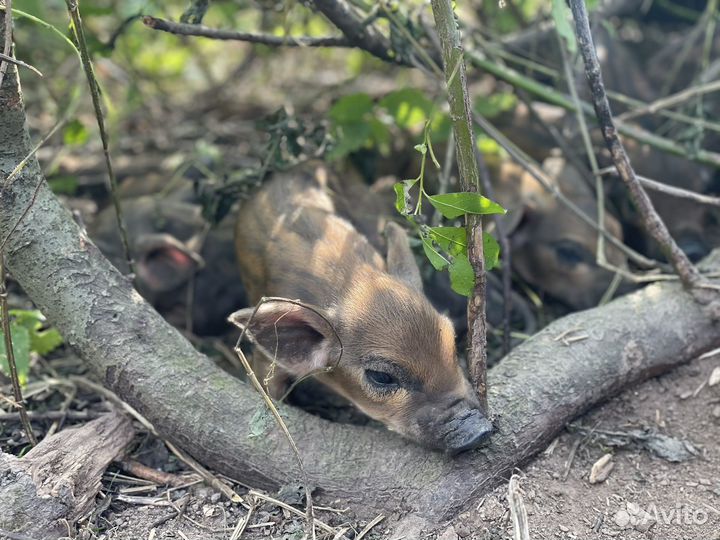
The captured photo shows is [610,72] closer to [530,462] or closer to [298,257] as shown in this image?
[298,257]

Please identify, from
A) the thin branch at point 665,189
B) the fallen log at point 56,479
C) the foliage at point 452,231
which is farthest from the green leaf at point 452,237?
the fallen log at point 56,479

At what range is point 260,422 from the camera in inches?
128

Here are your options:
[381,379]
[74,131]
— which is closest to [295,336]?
[381,379]

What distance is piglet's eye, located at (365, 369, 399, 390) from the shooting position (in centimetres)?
347

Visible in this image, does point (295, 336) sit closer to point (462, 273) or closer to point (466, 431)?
point (466, 431)

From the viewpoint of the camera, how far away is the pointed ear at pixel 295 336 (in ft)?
11.6

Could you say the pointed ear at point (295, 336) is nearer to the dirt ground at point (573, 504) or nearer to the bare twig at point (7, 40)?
the dirt ground at point (573, 504)

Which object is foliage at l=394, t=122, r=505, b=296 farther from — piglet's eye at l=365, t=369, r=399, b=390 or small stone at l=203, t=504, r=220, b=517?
small stone at l=203, t=504, r=220, b=517

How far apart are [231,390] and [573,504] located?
1391mm

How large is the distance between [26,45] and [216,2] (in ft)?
4.81

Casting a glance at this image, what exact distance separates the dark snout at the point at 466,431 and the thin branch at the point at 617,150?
1.19 metres

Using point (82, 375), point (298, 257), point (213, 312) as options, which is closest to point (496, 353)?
point (298, 257)

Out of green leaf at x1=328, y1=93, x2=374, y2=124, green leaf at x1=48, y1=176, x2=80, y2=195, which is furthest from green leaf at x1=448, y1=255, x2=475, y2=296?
green leaf at x1=48, y1=176, x2=80, y2=195

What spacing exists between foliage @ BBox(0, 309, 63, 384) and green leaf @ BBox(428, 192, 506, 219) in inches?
72.5
